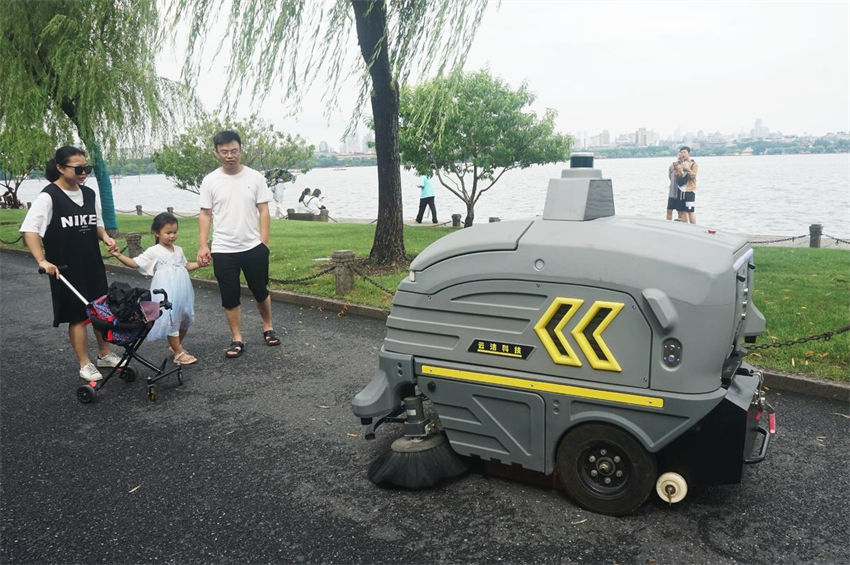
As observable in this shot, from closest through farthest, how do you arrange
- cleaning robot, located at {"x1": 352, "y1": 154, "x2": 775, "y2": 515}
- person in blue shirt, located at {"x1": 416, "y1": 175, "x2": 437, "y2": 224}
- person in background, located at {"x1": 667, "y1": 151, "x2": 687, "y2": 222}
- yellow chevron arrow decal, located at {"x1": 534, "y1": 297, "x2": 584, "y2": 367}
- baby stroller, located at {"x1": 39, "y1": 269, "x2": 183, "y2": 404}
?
cleaning robot, located at {"x1": 352, "y1": 154, "x2": 775, "y2": 515} < yellow chevron arrow decal, located at {"x1": 534, "y1": 297, "x2": 584, "y2": 367} < baby stroller, located at {"x1": 39, "y1": 269, "x2": 183, "y2": 404} < person in background, located at {"x1": 667, "y1": 151, "x2": 687, "y2": 222} < person in blue shirt, located at {"x1": 416, "y1": 175, "x2": 437, "y2": 224}

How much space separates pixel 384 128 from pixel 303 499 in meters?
6.77

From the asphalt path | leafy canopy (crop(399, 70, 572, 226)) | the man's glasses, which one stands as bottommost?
the asphalt path

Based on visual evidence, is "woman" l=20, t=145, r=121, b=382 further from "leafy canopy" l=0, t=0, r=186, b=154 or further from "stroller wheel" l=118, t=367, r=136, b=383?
"leafy canopy" l=0, t=0, r=186, b=154

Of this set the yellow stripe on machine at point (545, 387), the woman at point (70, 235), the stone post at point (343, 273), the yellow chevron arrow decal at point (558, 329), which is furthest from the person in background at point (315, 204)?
the yellow chevron arrow decal at point (558, 329)

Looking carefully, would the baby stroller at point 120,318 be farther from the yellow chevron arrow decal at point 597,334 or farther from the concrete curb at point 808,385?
the concrete curb at point 808,385

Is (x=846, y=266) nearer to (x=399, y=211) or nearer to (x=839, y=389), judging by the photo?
(x=839, y=389)

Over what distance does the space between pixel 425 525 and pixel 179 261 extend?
11.3 ft

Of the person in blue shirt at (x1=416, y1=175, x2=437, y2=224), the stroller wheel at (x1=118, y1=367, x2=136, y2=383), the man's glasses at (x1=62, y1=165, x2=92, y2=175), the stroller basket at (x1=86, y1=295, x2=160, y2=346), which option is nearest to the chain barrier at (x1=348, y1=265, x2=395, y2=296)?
the stroller wheel at (x1=118, y1=367, x2=136, y2=383)

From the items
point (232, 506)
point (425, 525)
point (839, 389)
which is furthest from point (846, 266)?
point (232, 506)

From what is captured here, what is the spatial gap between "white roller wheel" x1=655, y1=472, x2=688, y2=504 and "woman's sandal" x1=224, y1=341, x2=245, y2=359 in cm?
395

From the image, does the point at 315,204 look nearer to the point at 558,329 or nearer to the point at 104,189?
the point at 104,189

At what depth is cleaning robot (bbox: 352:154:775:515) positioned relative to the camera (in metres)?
2.81

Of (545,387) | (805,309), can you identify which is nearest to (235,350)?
(545,387)

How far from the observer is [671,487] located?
2.99m
